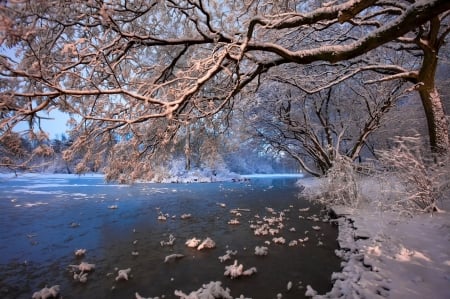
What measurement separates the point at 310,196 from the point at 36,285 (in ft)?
42.5

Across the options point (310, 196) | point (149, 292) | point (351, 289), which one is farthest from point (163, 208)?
point (351, 289)

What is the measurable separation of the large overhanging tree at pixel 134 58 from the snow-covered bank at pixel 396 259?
2361mm

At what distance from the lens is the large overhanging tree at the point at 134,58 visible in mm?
3273

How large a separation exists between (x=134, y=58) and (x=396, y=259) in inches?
255

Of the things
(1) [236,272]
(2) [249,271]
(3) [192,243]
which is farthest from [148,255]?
(2) [249,271]

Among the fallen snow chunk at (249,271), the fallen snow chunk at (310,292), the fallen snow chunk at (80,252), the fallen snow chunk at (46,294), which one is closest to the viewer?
the fallen snow chunk at (310,292)

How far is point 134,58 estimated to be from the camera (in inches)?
226

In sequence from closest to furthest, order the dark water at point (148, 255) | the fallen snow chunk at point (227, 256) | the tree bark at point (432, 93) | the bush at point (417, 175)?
the dark water at point (148, 255)
the bush at point (417, 175)
the fallen snow chunk at point (227, 256)
the tree bark at point (432, 93)

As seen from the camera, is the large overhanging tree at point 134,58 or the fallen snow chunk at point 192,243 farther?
the fallen snow chunk at point 192,243

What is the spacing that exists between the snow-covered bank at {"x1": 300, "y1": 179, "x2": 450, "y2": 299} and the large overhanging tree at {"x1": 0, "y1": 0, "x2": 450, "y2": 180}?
2.36 meters

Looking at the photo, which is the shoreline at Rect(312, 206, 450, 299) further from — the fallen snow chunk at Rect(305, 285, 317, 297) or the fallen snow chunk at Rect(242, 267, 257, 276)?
the fallen snow chunk at Rect(242, 267, 257, 276)

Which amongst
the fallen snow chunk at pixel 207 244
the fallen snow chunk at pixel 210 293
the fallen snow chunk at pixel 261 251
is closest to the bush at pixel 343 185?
the fallen snow chunk at pixel 261 251

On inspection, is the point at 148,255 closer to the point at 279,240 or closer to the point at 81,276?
the point at 81,276

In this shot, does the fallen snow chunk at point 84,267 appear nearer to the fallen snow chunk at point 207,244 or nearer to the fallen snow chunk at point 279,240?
the fallen snow chunk at point 207,244
